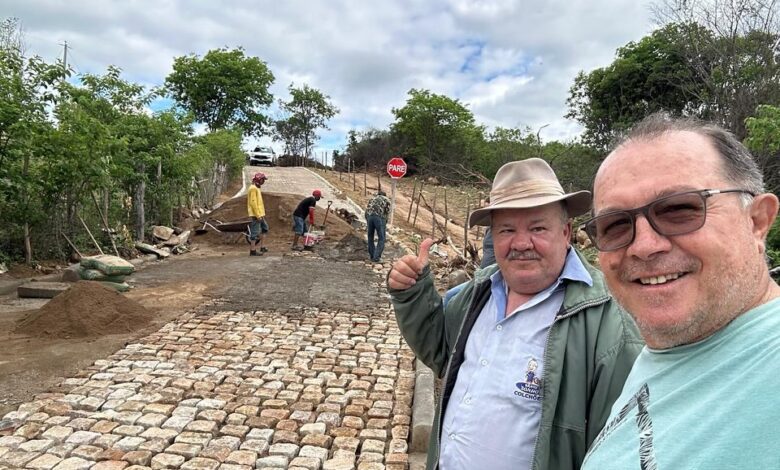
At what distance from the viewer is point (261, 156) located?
135ft

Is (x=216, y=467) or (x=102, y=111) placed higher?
(x=102, y=111)

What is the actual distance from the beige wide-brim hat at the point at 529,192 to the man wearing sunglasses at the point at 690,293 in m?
0.84

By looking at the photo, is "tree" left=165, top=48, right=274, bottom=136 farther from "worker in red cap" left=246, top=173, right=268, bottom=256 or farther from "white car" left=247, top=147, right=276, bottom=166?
"worker in red cap" left=246, top=173, right=268, bottom=256

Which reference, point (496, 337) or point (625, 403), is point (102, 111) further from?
point (625, 403)

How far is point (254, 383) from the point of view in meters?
5.13

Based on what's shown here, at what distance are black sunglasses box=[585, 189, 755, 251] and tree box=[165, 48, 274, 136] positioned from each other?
1730 inches

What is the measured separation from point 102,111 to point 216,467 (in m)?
10.2

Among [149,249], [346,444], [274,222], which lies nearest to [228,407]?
[346,444]

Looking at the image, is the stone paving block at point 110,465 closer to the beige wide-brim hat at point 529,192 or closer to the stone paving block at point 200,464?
the stone paving block at point 200,464

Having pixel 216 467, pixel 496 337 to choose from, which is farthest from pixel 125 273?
pixel 496 337

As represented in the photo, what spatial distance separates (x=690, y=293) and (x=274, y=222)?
17110 mm

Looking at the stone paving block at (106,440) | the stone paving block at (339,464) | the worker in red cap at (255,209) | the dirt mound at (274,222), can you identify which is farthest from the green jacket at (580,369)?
the dirt mound at (274,222)

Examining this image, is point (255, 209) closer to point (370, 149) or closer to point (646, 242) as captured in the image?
point (646, 242)

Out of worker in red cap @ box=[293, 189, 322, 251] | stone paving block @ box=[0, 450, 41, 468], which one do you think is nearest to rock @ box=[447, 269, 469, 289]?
worker in red cap @ box=[293, 189, 322, 251]
